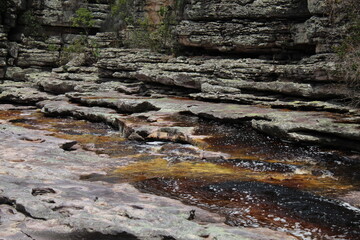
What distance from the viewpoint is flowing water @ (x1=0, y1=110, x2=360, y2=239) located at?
6.51 m

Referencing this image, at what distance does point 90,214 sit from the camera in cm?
520

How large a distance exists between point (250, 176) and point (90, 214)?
5.06 m

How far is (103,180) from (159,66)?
16889 mm

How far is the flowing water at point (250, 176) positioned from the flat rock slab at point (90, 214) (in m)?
0.90

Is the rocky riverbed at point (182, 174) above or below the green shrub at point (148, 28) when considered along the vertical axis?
below

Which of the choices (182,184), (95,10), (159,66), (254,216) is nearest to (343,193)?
(254,216)

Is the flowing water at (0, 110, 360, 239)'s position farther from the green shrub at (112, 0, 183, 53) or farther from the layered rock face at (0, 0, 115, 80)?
the layered rock face at (0, 0, 115, 80)

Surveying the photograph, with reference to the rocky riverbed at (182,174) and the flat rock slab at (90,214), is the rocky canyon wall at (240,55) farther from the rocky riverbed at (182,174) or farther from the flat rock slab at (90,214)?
the flat rock slab at (90,214)

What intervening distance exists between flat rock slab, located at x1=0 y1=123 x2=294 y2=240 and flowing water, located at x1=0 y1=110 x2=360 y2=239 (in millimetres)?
900

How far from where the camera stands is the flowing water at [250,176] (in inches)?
256

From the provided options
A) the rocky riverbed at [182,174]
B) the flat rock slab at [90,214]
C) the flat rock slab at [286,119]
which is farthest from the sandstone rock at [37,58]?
the flat rock slab at [90,214]

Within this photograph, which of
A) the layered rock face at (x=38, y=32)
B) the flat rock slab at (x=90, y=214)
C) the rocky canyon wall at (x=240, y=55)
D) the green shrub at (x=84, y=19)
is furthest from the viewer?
the green shrub at (x=84, y=19)

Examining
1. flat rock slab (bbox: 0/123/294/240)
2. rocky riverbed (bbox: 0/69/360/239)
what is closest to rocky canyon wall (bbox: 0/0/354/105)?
rocky riverbed (bbox: 0/69/360/239)

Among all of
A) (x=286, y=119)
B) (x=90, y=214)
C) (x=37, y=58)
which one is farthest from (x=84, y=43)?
(x=90, y=214)
